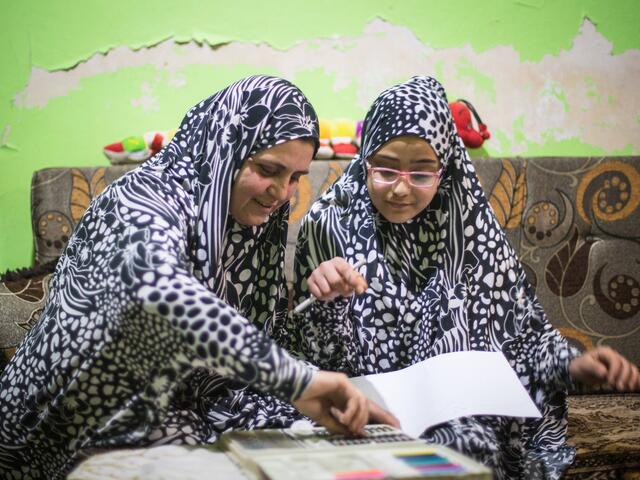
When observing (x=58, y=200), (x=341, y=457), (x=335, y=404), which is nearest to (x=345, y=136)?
(x=58, y=200)

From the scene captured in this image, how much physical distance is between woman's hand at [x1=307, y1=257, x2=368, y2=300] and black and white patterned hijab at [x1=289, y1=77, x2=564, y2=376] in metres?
0.11

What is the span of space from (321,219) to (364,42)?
34.1 inches

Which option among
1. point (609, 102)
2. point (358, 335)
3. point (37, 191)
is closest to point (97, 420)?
point (358, 335)

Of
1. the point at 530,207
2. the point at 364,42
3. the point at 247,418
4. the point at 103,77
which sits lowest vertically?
the point at 247,418

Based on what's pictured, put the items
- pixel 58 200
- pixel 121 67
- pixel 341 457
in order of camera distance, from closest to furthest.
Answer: pixel 341 457 < pixel 58 200 < pixel 121 67

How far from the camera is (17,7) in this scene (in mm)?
1870

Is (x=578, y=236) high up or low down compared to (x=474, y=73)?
down

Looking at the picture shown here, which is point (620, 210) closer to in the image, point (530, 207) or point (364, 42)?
point (530, 207)

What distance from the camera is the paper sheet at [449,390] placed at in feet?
3.49

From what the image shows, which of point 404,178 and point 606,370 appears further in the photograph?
point 404,178

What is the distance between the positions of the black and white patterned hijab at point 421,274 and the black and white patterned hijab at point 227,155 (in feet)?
0.69

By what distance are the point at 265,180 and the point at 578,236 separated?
1.23 metres

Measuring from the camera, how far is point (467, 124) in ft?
6.57

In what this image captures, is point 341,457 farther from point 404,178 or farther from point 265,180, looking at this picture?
point 404,178
